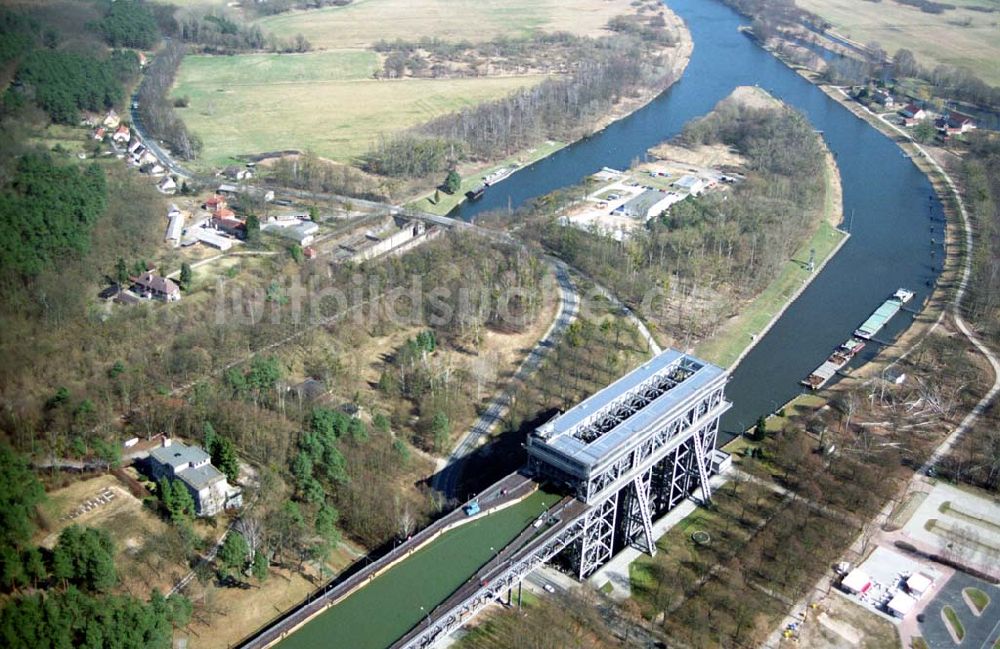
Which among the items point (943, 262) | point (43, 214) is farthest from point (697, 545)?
point (43, 214)

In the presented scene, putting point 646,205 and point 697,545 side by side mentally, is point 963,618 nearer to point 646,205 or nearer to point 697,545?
point 697,545

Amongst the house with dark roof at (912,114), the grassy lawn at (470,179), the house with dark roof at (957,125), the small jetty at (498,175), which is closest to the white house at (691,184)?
the small jetty at (498,175)

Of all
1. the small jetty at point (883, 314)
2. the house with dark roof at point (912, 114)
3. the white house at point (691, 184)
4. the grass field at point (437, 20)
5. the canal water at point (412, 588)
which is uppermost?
the grass field at point (437, 20)

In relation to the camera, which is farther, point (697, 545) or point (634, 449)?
point (697, 545)

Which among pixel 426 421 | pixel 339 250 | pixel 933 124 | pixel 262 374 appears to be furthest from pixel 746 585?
pixel 933 124

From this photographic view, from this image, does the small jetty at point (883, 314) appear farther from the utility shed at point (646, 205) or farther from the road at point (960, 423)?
the utility shed at point (646, 205)

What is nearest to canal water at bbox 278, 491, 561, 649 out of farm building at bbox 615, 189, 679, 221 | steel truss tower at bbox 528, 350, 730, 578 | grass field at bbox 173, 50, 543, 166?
steel truss tower at bbox 528, 350, 730, 578

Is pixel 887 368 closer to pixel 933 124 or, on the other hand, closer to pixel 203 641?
pixel 203 641
